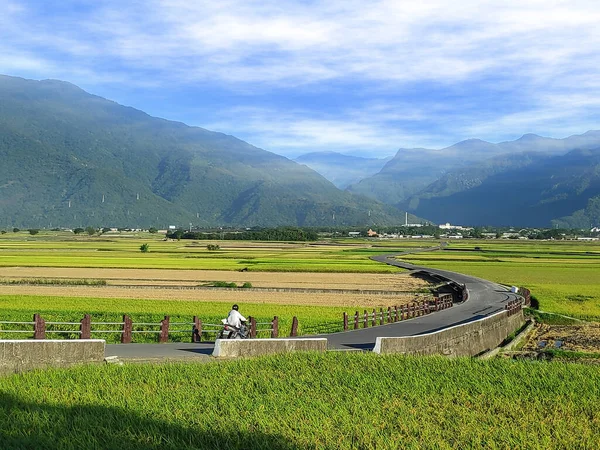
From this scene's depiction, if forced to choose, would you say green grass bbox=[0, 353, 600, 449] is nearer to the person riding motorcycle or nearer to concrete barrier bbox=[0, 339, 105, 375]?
concrete barrier bbox=[0, 339, 105, 375]

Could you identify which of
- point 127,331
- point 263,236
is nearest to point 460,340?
point 127,331

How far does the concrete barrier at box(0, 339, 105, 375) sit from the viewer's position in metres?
14.4

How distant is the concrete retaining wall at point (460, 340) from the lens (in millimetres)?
18422

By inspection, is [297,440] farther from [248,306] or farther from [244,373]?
[248,306]

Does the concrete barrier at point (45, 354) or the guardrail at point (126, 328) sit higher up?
the concrete barrier at point (45, 354)

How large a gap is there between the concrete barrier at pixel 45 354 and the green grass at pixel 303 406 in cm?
86

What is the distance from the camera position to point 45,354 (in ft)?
49.1

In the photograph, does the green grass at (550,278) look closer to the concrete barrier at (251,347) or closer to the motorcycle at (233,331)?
the motorcycle at (233,331)

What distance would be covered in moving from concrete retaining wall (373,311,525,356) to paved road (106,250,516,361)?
1388 millimetres

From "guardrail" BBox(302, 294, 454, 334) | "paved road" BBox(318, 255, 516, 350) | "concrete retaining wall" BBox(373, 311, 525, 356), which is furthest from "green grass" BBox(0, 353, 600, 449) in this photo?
"guardrail" BBox(302, 294, 454, 334)

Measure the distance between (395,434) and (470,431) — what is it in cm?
119

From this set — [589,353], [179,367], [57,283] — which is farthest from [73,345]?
[57,283]

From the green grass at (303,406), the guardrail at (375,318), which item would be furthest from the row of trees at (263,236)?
the green grass at (303,406)

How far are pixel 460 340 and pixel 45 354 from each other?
14.2 metres
